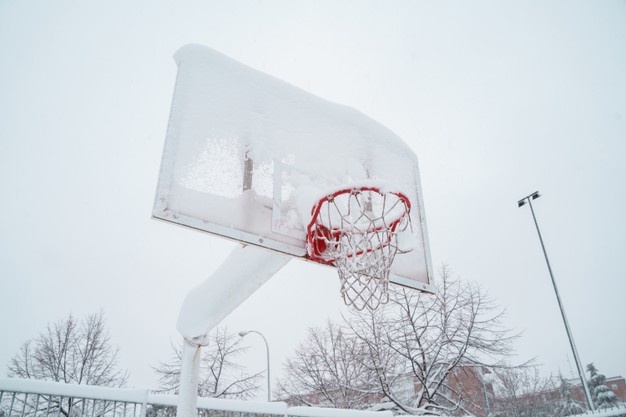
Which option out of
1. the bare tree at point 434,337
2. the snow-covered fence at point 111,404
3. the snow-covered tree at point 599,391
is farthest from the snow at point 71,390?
the snow-covered tree at point 599,391

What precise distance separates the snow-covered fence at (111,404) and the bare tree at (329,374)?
8539mm

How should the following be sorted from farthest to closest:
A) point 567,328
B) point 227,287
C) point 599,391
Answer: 1. point 599,391
2. point 567,328
3. point 227,287

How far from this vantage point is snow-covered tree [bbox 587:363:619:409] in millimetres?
34219

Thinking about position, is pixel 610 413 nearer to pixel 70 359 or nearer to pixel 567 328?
pixel 567 328

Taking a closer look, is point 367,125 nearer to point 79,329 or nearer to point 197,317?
point 197,317

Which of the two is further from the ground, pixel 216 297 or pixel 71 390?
pixel 216 297

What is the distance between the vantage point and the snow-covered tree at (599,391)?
112 feet

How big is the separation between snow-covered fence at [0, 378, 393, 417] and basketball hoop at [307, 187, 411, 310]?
241 cm

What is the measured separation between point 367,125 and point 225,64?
1.75 meters

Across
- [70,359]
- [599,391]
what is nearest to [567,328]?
[70,359]

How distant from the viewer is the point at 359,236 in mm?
3635

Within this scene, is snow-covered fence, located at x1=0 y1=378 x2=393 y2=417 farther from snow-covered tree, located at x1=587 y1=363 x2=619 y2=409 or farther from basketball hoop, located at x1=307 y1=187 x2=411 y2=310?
snow-covered tree, located at x1=587 y1=363 x2=619 y2=409

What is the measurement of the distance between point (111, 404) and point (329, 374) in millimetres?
11818

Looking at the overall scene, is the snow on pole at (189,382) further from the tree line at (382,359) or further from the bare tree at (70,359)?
the bare tree at (70,359)
